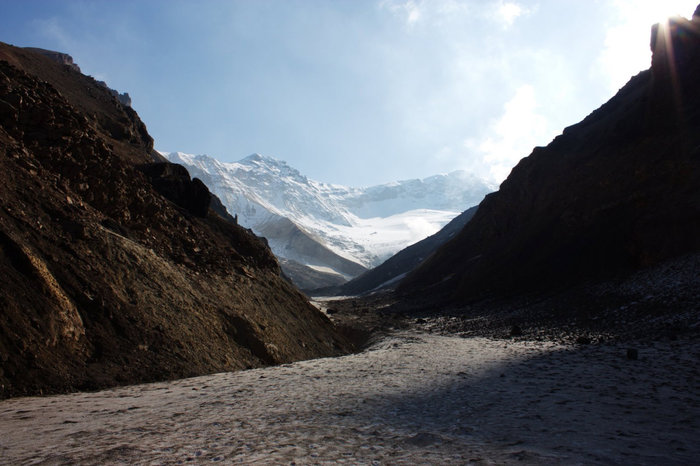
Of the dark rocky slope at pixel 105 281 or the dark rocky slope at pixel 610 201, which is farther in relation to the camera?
the dark rocky slope at pixel 610 201

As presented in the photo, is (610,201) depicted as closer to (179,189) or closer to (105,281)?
(179,189)

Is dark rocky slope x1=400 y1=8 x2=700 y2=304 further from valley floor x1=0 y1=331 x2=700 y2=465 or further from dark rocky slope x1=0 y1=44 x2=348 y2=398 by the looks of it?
dark rocky slope x1=0 y1=44 x2=348 y2=398

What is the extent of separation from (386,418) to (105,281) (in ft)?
27.1

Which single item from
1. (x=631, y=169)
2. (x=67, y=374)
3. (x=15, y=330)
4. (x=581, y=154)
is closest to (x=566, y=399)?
(x=67, y=374)

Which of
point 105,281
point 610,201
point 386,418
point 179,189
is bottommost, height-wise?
point 386,418

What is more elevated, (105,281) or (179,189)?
(179,189)

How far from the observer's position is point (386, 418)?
7.38 meters

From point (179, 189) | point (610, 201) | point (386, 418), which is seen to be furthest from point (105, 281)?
point (610, 201)

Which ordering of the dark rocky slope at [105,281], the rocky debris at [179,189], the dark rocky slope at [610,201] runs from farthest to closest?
the dark rocky slope at [610,201]
the rocky debris at [179,189]
the dark rocky slope at [105,281]

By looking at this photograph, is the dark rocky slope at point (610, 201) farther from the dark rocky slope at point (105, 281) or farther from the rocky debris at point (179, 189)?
the rocky debris at point (179, 189)

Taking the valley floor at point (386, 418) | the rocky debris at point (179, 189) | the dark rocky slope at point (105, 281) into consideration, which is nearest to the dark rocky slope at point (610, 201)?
the valley floor at point (386, 418)

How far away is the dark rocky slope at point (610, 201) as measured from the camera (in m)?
30.6

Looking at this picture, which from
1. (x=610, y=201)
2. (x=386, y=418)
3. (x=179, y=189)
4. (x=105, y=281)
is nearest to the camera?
(x=386, y=418)

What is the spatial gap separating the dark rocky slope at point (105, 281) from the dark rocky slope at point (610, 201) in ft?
74.4
